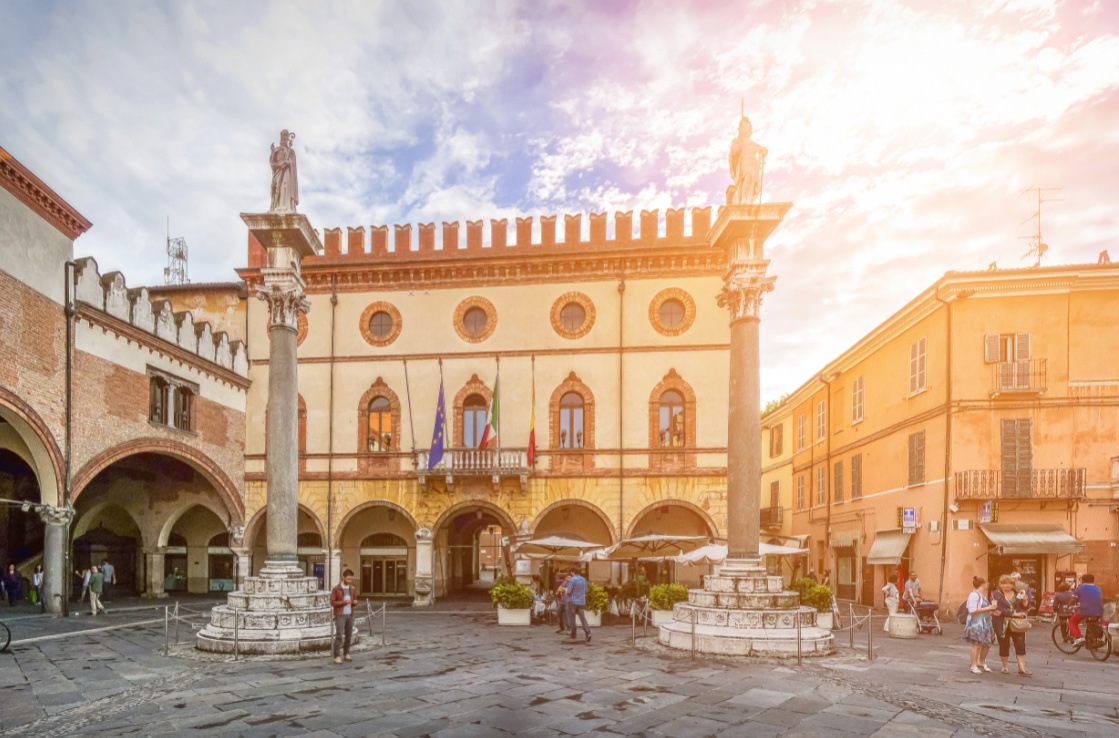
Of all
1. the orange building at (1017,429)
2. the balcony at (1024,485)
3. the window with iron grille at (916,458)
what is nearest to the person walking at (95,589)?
the orange building at (1017,429)

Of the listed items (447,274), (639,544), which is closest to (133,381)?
(447,274)

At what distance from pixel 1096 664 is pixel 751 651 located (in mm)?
6459

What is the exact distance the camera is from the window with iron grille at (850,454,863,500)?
2950cm

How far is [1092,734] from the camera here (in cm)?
857

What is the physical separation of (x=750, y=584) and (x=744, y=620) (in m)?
0.79

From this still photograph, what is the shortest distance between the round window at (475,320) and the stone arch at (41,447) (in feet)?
42.2

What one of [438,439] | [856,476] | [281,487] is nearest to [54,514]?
[281,487]

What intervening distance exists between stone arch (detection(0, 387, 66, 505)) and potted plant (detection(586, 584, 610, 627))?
13945 millimetres

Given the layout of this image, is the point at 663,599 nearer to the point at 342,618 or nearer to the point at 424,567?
the point at 342,618

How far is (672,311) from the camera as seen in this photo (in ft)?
86.2

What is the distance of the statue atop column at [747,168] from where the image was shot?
1520 centimetres

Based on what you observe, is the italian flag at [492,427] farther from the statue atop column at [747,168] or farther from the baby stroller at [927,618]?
the baby stroller at [927,618]

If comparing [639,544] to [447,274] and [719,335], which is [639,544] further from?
[447,274]

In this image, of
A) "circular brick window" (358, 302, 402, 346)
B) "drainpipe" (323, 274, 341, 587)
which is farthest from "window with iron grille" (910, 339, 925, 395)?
"drainpipe" (323, 274, 341, 587)
